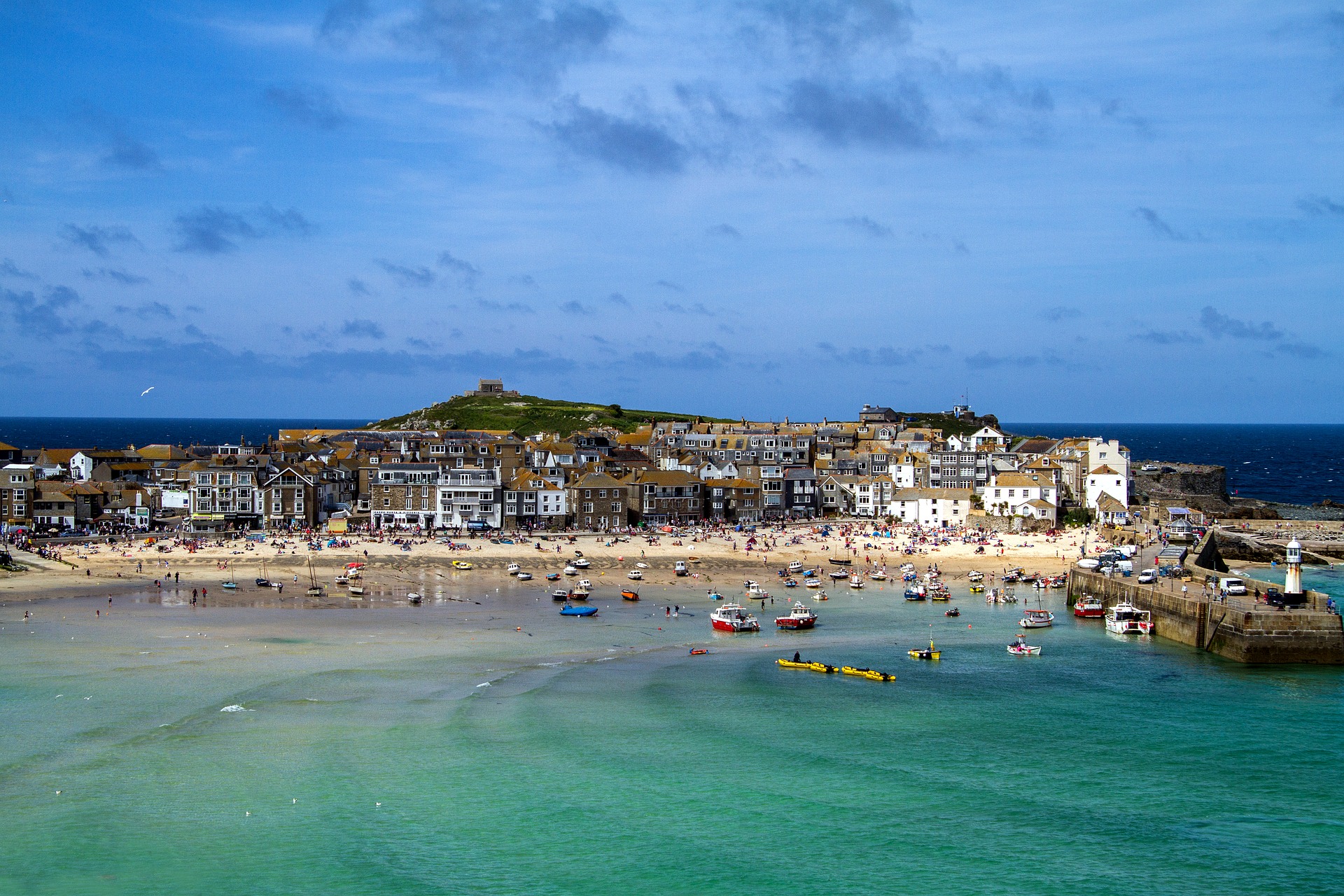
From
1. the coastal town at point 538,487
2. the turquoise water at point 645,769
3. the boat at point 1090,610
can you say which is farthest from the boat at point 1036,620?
the coastal town at point 538,487

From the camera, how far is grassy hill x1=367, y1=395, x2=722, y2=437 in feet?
538

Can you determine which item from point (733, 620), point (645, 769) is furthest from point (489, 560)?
point (645, 769)

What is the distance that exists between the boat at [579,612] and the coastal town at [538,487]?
34.2 metres

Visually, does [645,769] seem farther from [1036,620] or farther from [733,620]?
[1036,620]

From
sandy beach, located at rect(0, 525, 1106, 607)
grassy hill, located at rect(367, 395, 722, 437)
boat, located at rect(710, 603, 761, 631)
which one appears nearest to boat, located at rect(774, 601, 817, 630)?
boat, located at rect(710, 603, 761, 631)

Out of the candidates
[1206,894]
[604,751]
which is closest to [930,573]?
[604,751]

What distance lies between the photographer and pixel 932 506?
101062 millimetres

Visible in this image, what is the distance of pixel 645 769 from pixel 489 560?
46.2 m

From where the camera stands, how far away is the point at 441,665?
4675 cm

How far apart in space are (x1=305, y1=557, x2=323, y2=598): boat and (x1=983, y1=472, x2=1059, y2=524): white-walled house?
2155 inches

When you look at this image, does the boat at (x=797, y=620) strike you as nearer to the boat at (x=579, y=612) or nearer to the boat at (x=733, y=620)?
the boat at (x=733, y=620)

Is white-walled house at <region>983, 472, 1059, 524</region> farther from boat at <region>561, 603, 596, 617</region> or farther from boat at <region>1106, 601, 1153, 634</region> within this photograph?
boat at <region>561, 603, 596, 617</region>

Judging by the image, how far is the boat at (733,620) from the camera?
185 feet

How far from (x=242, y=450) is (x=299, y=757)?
78157 millimetres
